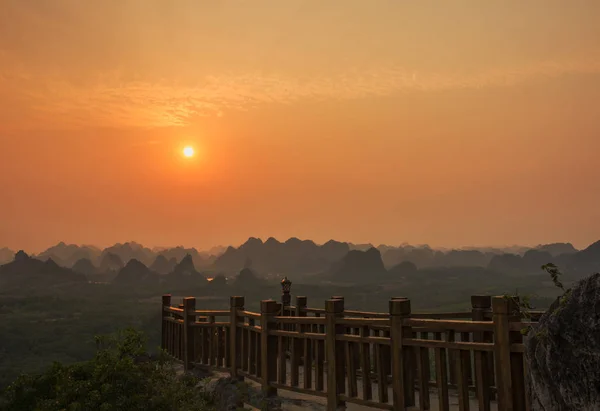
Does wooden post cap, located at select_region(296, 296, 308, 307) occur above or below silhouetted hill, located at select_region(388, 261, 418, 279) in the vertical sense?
above

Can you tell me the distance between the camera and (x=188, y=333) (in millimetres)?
11695

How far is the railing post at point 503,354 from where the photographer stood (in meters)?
5.41

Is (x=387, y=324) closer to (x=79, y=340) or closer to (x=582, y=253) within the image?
(x=79, y=340)

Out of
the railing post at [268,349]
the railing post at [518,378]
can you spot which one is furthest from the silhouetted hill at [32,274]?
the railing post at [518,378]

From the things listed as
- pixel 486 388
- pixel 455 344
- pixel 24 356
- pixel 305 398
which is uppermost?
pixel 455 344

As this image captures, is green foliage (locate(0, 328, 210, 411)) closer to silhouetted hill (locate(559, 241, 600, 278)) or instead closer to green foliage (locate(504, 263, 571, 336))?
green foliage (locate(504, 263, 571, 336))

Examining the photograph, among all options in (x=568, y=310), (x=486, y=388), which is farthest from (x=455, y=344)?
(x=568, y=310)

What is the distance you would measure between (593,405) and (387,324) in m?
2.96

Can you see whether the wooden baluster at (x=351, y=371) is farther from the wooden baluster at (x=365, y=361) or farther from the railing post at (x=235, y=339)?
the railing post at (x=235, y=339)

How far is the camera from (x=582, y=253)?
17050cm

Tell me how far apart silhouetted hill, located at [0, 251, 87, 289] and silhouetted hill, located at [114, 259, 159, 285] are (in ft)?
51.2

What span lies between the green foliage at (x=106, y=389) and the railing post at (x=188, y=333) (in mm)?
1214

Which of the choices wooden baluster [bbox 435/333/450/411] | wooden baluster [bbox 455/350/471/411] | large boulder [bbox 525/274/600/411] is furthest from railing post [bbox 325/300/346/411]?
large boulder [bbox 525/274/600/411]

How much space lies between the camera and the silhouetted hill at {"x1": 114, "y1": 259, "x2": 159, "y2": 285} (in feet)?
532
